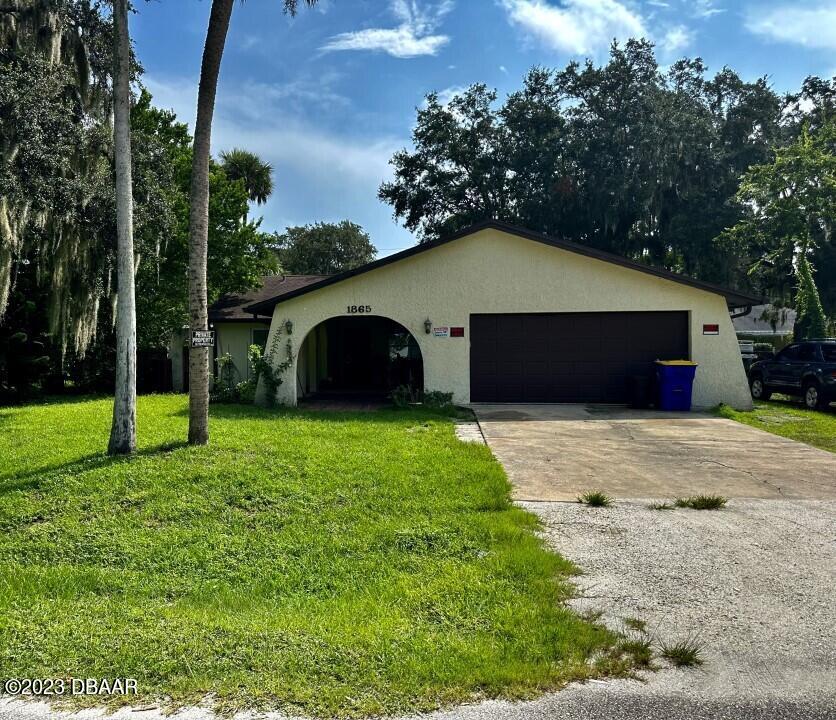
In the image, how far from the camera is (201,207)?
281 inches

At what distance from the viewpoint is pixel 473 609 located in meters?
3.30

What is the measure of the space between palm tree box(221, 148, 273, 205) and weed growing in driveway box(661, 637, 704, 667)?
24.2 meters

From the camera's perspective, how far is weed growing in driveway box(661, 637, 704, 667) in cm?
281

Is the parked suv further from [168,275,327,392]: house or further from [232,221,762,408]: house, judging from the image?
[168,275,327,392]: house

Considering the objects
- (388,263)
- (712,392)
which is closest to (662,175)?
(712,392)

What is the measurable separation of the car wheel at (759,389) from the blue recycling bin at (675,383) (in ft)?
12.0

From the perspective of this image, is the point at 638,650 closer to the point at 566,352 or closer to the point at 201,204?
the point at 201,204

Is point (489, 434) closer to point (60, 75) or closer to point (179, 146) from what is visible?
point (60, 75)

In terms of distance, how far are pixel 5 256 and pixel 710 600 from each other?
11.3 m

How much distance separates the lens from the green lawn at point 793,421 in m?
9.16

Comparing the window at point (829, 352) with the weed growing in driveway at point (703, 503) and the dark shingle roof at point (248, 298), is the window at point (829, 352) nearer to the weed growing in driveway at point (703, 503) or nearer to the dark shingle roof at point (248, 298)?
the weed growing in driveway at point (703, 503)

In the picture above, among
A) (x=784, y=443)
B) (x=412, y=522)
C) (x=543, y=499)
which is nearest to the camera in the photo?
(x=412, y=522)

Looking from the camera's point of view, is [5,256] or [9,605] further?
[5,256]

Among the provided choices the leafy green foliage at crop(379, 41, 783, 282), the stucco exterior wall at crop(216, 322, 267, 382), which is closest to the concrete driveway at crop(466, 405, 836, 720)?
the stucco exterior wall at crop(216, 322, 267, 382)
